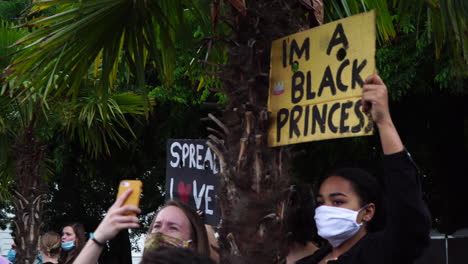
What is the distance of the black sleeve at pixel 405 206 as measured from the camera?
2.98 m

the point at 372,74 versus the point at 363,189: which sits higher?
the point at 372,74

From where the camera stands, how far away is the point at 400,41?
9.85m

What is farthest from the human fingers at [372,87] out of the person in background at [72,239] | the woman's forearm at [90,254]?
the person in background at [72,239]

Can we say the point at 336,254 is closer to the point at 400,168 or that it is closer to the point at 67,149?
the point at 400,168

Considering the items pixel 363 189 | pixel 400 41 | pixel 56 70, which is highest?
pixel 400 41

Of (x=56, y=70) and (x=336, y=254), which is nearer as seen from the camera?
(x=336, y=254)

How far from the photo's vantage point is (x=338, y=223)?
3598 millimetres

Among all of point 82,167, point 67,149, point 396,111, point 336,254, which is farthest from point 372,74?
point 82,167

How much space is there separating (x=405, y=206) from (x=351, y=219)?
0.63 m

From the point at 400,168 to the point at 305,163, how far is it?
9203 millimetres

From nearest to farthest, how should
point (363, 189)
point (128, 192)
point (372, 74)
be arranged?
point (128, 192) → point (372, 74) → point (363, 189)

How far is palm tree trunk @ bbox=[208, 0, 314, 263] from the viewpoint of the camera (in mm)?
3611

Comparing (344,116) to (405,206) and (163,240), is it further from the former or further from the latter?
(163,240)

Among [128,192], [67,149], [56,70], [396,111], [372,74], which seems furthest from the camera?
[67,149]
